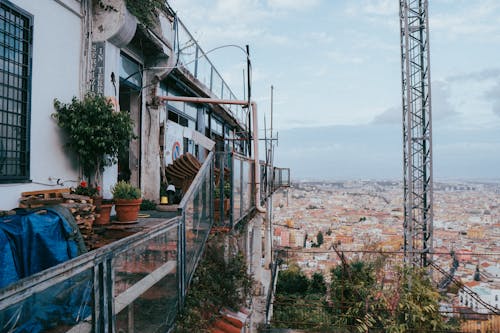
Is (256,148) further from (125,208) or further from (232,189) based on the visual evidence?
(125,208)

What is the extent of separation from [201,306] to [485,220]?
34.2 m

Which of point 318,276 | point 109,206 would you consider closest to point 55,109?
point 109,206

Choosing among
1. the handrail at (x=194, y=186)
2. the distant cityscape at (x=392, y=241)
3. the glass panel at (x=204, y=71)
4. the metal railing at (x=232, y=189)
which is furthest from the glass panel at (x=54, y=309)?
the glass panel at (x=204, y=71)

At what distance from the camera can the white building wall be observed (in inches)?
188

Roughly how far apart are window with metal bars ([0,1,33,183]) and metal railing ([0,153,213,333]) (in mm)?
2421

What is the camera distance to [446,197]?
5356 centimetres

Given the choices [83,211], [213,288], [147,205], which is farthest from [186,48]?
[213,288]

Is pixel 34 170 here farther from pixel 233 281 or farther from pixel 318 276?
Answer: pixel 318 276

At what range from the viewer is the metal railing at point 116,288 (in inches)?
60.5

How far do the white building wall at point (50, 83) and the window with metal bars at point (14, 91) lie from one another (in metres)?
0.10

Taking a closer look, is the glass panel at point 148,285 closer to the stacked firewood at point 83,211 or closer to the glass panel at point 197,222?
the glass panel at point 197,222

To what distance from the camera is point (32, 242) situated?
10.6 feet

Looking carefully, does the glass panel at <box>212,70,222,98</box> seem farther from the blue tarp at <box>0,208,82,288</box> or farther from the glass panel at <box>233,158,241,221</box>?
the blue tarp at <box>0,208,82,288</box>

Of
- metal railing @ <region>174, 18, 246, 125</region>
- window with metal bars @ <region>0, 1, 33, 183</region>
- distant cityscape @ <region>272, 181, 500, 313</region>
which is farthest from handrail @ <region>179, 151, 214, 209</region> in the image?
metal railing @ <region>174, 18, 246, 125</region>
